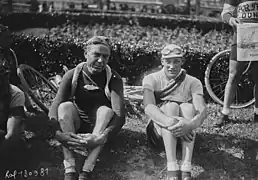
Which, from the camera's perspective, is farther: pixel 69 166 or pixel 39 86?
pixel 39 86

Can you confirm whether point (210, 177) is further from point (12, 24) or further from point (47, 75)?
point (12, 24)

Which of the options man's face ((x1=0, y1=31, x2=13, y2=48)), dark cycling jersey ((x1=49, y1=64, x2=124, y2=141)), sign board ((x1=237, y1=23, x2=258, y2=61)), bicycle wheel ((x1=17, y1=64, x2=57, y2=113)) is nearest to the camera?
dark cycling jersey ((x1=49, y1=64, x2=124, y2=141))

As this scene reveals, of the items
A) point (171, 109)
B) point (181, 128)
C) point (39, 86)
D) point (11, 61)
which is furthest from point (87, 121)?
point (39, 86)

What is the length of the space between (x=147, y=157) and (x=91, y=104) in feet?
3.06

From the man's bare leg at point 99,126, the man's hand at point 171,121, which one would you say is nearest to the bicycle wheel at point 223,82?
the man's hand at point 171,121

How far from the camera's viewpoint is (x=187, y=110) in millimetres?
3814

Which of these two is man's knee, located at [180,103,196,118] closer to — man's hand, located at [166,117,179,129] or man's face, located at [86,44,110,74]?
man's hand, located at [166,117,179,129]

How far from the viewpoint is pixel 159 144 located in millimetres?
4137

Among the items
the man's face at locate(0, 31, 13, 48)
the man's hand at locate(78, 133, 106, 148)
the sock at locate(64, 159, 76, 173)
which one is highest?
the man's face at locate(0, 31, 13, 48)

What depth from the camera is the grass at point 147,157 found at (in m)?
3.96

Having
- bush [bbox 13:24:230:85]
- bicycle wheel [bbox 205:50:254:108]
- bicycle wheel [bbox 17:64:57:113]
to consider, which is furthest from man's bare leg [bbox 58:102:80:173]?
bush [bbox 13:24:230:85]

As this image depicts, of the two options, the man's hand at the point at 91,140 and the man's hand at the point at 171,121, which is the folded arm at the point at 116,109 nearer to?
the man's hand at the point at 91,140

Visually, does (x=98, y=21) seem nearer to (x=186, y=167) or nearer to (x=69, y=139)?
(x=69, y=139)

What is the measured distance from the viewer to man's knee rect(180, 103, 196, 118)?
3.79m
